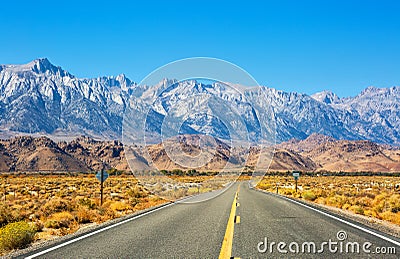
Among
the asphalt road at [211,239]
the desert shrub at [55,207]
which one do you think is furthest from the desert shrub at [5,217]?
the asphalt road at [211,239]

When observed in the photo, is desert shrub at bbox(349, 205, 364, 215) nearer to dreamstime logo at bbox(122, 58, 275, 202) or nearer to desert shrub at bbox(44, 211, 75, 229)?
dreamstime logo at bbox(122, 58, 275, 202)

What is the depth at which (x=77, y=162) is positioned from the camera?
15300 centimetres

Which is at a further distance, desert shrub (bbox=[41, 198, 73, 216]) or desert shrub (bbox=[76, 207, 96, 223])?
desert shrub (bbox=[41, 198, 73, 216])

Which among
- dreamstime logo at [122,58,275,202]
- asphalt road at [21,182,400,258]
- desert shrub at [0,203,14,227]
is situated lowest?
desert shrub at [0,203,14,227]

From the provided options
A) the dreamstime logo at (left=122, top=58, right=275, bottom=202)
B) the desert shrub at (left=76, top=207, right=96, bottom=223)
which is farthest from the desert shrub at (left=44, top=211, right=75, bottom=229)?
the dreamstime logo at (left=122, top=58, right=275, bottom=202)

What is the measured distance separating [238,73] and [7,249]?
49.1 ft

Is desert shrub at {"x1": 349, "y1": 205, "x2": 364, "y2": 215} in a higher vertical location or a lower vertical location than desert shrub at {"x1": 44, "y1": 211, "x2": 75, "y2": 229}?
higher

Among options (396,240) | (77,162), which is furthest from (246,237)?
(77,162)
